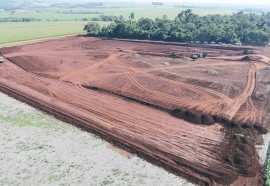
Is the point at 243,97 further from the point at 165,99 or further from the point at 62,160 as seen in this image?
the point at 62,160

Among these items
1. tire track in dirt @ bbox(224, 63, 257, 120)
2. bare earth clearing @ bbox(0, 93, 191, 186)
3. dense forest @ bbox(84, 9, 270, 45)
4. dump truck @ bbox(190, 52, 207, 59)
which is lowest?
bare earth clearing @ bbox(0, 93, 191, 186)

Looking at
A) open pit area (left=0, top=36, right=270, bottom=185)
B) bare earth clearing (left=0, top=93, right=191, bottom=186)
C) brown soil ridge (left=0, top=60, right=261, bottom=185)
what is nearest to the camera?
bare earth clearing (left=0, top=93, right=191, bottom=186)

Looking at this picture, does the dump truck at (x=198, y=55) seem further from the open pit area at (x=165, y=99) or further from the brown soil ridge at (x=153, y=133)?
the brown soil ridge at (x=153, y=133)

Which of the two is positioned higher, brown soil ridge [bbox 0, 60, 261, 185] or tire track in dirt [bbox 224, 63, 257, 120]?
tire track in dirt [bbox 224, 63, 257, 120]

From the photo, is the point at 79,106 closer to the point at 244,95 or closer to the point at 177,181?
the point at 177,181

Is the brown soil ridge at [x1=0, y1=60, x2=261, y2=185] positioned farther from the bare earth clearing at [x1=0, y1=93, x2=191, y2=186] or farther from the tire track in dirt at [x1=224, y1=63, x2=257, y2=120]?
the tire track in dirt at [x1=224, y1=63, x2=257, y2=120]

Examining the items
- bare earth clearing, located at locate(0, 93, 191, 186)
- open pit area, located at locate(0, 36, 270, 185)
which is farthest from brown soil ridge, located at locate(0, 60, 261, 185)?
bare earth clearing, located at locate(0, 93, 191, 186)

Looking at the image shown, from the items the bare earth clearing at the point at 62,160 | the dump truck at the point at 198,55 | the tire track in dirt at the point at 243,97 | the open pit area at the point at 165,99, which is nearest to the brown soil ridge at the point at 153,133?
the open pit area at the point at 165,99

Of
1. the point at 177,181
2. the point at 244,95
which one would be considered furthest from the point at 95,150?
the point at 244,95
